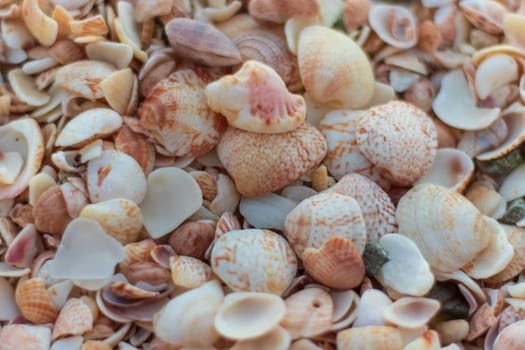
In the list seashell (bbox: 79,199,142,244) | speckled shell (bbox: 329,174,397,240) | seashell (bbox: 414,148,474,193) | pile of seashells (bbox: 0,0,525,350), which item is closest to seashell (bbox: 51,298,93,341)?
pile of seashells (bbox: 0,0,525,350)

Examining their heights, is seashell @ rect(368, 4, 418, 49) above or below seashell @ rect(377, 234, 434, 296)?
above

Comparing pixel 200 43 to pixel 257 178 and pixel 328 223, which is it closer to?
pixel 257 178

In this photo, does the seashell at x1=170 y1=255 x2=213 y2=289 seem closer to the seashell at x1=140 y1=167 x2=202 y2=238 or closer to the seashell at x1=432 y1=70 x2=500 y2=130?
the seashell at x1=140 y1=167 x2=202 y2=238

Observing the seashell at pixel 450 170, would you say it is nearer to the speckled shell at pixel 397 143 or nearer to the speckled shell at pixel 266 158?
the speckled shell at pixel 397 143

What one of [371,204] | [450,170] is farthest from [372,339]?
[450,170]

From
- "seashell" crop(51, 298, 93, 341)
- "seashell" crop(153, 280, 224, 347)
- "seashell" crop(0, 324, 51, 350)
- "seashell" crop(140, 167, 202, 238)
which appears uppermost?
"seashell" crop(140, 167, 202, 238)

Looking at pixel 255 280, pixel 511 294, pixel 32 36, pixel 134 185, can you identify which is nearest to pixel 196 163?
pixel 134 185
